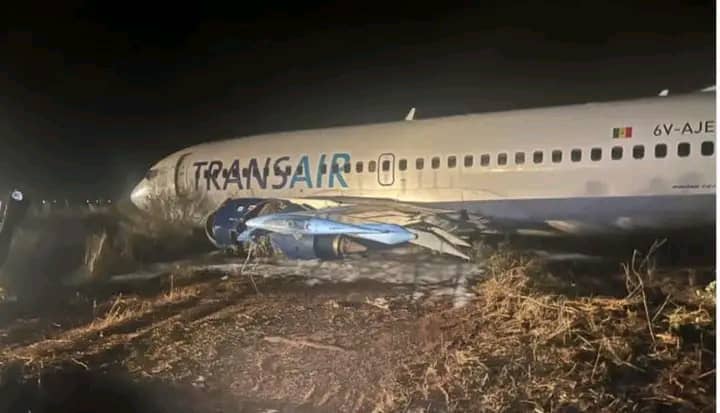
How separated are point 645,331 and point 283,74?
0.97 meters

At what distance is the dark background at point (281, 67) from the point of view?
166 centimetres

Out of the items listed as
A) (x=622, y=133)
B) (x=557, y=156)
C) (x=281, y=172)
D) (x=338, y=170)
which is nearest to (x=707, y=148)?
(x=622, y=133)

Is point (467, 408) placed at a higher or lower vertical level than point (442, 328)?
lower

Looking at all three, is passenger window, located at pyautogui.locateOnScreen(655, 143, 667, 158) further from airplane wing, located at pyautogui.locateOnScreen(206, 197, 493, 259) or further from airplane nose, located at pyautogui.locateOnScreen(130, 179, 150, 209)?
airplane nose, located at pyautogui.locateOnScreen(130, 179, 150, 209)

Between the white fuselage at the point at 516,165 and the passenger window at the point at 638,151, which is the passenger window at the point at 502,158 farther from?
the passenger window at the point at 638,151

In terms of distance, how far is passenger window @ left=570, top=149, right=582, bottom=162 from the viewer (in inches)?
62.8

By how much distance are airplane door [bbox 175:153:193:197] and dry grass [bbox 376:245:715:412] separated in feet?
2.16

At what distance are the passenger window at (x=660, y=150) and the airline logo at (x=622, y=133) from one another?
6 centimetres

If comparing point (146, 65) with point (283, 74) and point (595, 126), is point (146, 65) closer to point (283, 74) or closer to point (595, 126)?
point (283, 74)

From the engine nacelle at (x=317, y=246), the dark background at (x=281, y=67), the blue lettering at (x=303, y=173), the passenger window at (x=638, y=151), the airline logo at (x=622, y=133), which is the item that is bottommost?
the engine nacelle at (x=317, y=246)

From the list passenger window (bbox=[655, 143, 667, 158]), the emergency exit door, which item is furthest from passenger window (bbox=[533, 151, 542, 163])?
the emergency exit door

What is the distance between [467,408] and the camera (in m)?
1.64

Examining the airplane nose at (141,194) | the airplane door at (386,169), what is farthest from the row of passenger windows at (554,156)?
the airplane nose at (141,194)

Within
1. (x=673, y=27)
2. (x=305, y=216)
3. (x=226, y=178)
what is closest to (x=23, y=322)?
(x=226, y=178)
